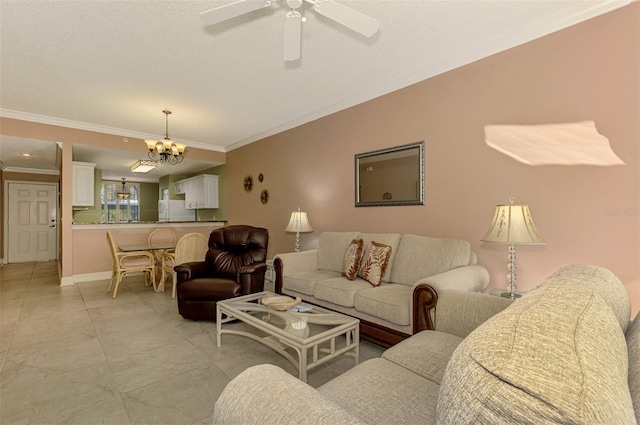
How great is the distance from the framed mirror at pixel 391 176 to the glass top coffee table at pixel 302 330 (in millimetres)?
1631

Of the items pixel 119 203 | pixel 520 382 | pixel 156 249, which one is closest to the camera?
pixel 520 382

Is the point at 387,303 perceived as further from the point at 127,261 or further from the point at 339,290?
the point at 127,261

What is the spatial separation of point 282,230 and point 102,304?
2.65 meters

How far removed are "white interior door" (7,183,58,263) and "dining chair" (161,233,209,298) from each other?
5771 mm

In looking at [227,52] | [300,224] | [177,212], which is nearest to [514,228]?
[300,224]

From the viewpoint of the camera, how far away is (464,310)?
1663 mm

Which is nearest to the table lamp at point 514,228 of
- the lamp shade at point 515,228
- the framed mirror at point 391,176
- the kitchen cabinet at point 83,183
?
A: the lamp shade at point 515,228

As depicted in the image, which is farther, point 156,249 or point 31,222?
point 31,222

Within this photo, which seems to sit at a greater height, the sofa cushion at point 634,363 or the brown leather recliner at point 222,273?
the sofa cushion at point 634,363

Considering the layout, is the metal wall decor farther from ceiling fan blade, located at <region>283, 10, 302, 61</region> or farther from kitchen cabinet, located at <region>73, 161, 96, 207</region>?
ceiling fan blade, located at <region>283, 10, 302, 61</region>

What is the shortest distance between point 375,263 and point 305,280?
748 millimetres

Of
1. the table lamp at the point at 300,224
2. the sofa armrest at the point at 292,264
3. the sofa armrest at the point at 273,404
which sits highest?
the table lamp at the point at 300,224

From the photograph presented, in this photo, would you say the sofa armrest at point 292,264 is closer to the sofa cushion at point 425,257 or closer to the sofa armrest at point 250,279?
the sofa armrest at point 250,279

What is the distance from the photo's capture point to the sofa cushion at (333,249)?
3443 mm
